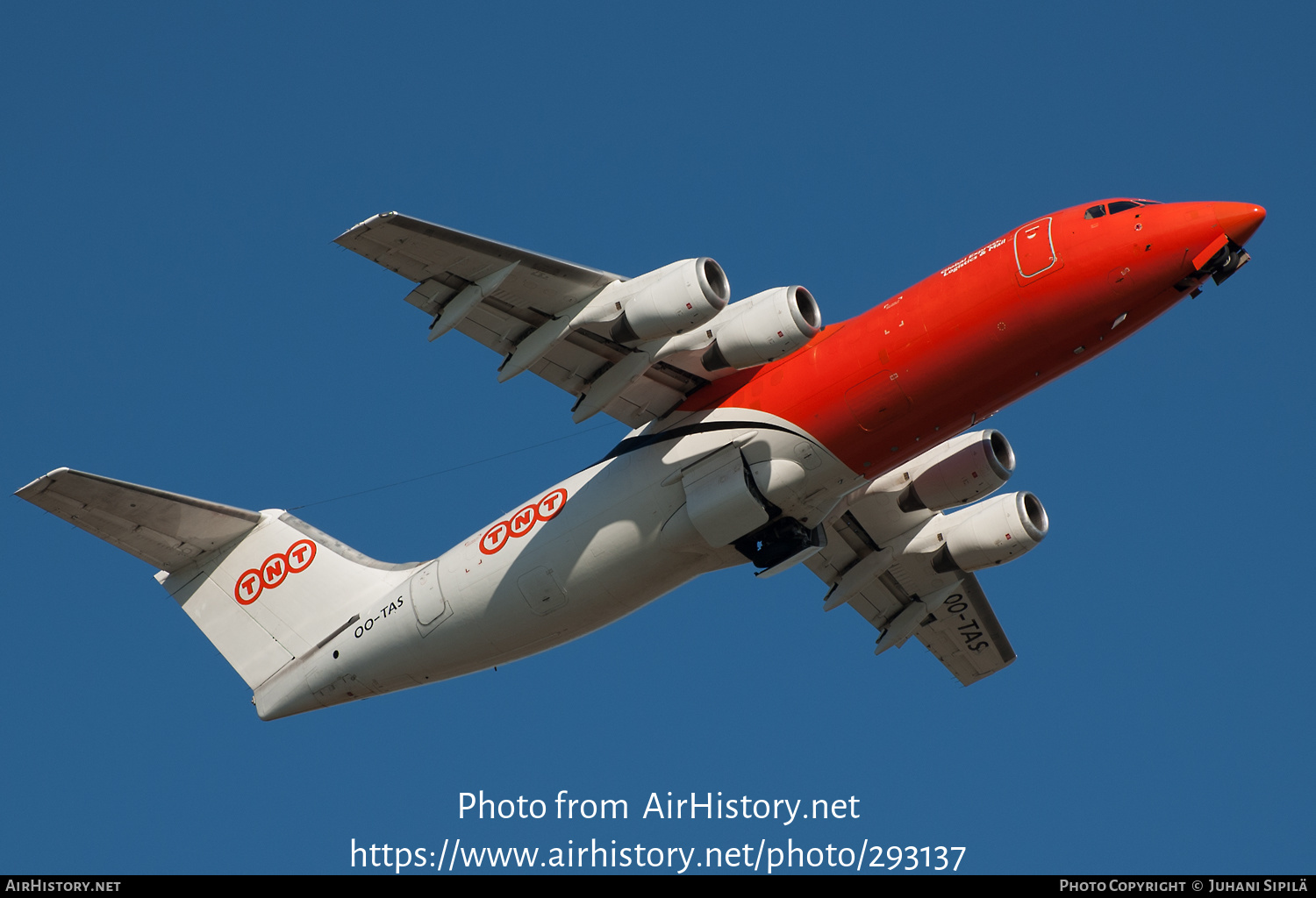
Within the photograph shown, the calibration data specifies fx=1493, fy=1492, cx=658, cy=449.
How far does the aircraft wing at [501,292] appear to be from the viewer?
50.2 feet

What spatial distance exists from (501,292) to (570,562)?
333 cm

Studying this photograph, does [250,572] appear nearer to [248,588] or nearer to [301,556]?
[248,588]

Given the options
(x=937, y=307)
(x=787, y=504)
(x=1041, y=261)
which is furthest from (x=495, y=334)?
(x=1041, y=261)

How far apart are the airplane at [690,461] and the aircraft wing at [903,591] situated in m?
0.04

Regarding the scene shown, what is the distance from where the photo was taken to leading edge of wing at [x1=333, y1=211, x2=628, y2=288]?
591 inches

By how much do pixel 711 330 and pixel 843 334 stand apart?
1.55m

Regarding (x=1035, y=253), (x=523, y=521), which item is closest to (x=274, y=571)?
(x=523, y=521)

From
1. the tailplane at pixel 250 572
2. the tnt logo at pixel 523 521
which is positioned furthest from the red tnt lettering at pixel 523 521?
the tailplane at pixel 250 572

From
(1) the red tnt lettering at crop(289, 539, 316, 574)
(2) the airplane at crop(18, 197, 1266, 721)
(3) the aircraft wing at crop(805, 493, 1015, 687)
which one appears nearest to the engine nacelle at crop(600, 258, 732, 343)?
(2) the airplane at crop(18, 197, 1266, 721)

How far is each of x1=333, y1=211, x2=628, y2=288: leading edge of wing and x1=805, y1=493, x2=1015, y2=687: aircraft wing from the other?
16.9 feet

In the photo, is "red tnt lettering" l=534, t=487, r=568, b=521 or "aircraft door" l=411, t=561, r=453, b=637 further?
"aircraft door" l=411, t=561, r=453, b=637

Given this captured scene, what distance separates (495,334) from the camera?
16422 millimetres

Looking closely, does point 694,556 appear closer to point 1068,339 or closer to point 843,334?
point 843,334

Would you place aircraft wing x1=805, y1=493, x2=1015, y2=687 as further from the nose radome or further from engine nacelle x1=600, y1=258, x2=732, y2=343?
the nose radome
